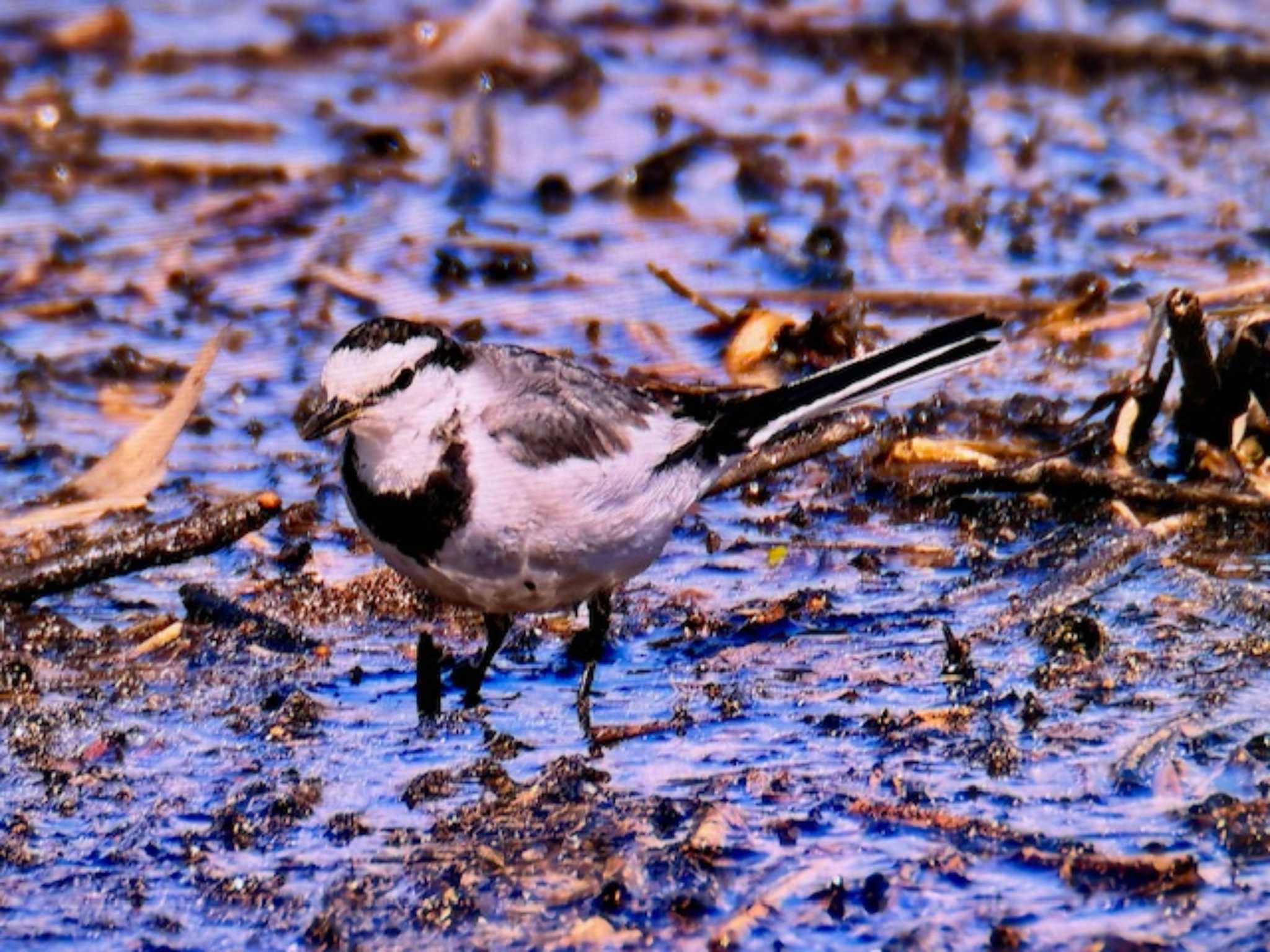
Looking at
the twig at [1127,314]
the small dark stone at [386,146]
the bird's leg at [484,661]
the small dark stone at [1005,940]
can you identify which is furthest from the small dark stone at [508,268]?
the small dark stone at [1005,940]

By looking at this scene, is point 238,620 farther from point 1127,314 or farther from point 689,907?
point 1127,314

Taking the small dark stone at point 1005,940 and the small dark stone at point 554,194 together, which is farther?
the small dark stone at point 554,194

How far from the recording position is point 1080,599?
18.8 feet

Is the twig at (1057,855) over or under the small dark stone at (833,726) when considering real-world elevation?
over

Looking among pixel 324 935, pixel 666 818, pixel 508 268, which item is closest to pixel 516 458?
pixel 666 818

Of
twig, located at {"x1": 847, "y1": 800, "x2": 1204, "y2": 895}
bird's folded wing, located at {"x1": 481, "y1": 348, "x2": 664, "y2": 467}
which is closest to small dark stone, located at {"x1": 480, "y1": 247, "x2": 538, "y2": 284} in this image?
bird's folded wing, located at {"x1": 481, "y1": 348, "x2": 664, "y2": 467}

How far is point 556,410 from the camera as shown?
17.6 feet

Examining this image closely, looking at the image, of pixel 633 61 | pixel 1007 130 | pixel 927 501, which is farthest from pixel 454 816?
pixel 633 61

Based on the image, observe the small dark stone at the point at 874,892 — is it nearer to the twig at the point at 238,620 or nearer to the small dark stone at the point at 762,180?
the twig at the point at 238,620

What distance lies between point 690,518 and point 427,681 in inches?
57.5

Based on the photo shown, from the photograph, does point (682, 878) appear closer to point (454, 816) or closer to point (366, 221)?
point (454, 816)

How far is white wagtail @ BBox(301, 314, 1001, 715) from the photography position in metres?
5.02

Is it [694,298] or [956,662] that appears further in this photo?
[694,298]

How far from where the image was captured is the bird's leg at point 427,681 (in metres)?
5.38
